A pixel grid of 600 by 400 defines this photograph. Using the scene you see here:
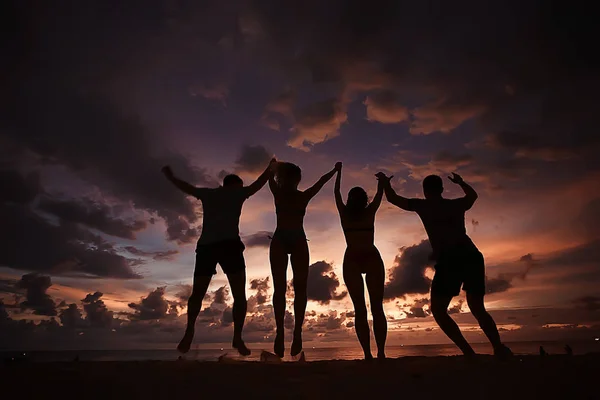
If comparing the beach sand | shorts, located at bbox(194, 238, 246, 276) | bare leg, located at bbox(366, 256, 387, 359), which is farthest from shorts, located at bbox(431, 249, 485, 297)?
shorts, located at bbox(194, 238, 246, 276)

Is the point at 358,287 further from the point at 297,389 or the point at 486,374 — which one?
the point at 297,389

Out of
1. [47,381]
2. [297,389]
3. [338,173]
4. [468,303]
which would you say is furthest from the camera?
[338,173]

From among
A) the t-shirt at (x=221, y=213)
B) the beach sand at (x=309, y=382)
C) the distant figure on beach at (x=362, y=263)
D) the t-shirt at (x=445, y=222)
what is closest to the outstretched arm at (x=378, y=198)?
the distant figure on beach at (x=362, y=263)

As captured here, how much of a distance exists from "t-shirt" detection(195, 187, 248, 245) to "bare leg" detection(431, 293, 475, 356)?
343cm

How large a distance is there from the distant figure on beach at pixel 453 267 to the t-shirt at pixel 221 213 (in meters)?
3.10

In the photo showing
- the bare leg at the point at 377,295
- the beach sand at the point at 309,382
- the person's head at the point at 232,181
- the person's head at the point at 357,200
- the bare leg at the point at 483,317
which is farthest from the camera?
the person's head at the point at 232,181

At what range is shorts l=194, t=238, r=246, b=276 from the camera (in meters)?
7.32

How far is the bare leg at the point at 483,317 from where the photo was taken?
21.4ft

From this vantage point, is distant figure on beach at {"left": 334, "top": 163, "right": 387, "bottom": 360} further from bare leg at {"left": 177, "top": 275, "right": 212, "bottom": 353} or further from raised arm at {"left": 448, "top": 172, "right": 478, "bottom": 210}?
bare leg at {"left": 177, "top": 275, "right": 212, "bottom": 353}

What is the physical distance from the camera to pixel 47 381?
170 inches

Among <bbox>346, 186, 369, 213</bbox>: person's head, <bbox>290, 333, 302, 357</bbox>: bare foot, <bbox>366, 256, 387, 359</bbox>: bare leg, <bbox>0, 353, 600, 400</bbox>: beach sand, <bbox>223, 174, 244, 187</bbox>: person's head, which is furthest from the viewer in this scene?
<bbox>223, 174, 244, 187</bbox>: person's head

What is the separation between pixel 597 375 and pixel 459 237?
2.62 metres

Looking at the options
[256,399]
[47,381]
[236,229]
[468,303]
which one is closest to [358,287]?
[468,303]

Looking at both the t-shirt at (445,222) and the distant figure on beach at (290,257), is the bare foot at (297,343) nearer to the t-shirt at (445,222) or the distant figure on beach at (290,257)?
the distant figure on beach at (290,257)
